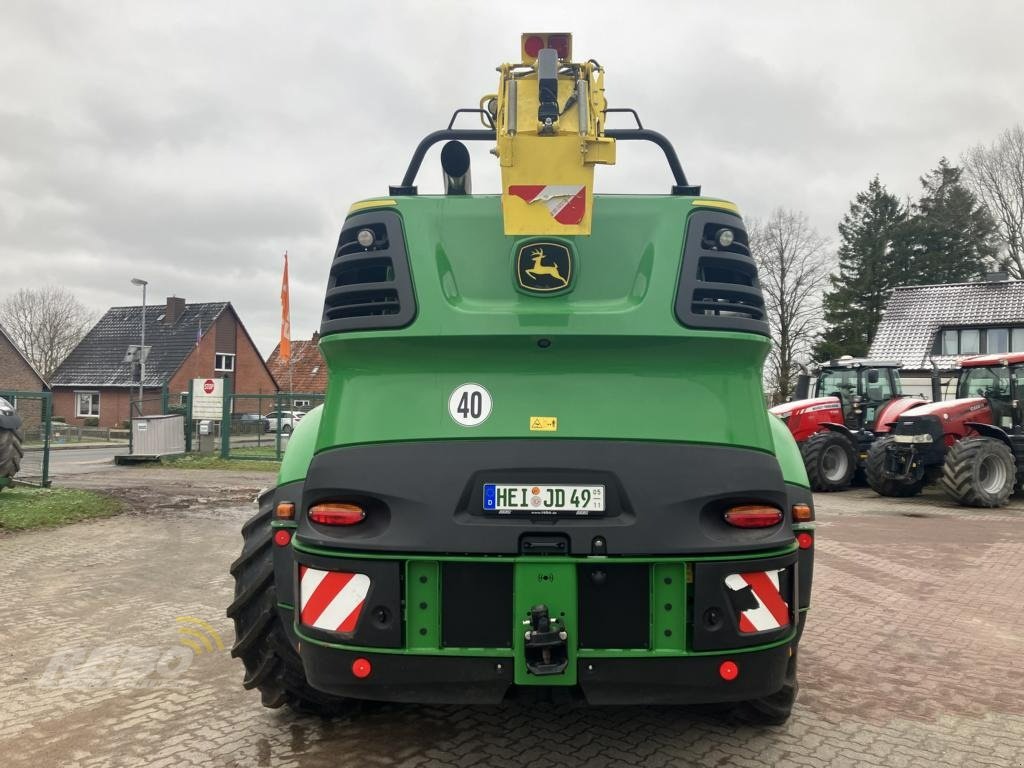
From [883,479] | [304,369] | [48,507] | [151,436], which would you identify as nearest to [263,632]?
[48,507]

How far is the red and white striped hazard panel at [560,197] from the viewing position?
2992 mm

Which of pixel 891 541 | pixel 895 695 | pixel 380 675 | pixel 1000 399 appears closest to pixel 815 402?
pixel 1000 399

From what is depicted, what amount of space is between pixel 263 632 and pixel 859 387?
16.5 meters

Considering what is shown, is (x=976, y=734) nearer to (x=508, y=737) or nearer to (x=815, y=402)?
(x=508, y=737)

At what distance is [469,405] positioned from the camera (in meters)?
2.81

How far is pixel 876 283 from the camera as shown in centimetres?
4750

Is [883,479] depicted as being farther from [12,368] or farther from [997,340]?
[12,368]

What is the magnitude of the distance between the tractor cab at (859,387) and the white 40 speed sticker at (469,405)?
15868mm

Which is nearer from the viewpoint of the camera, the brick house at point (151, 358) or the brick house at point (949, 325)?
the brick house at point (949, 325)

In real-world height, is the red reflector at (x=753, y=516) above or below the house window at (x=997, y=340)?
below

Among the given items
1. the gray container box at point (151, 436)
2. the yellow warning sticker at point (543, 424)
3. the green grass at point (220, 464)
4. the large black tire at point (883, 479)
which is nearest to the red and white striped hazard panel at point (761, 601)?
the yellow warning sticker at point (543, 424)

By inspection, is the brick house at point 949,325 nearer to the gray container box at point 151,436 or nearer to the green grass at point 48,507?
the gray container box at point 151,436

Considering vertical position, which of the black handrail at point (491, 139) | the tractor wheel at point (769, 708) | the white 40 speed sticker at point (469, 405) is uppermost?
the black handrail at point (491, 139)

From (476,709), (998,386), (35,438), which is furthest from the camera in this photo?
(35,438)
